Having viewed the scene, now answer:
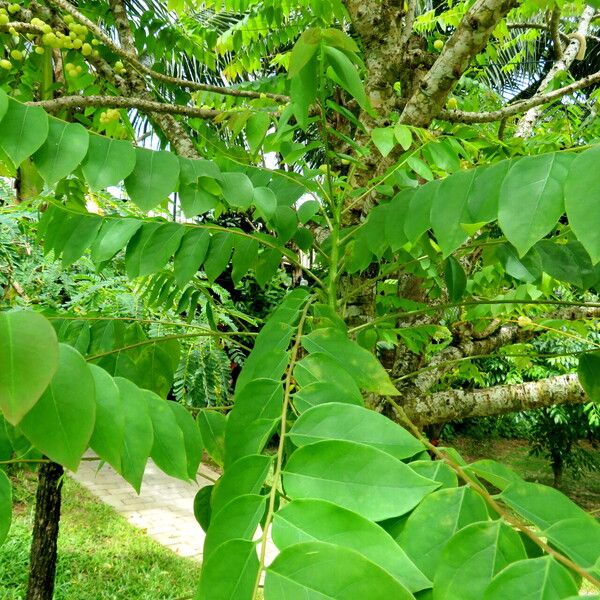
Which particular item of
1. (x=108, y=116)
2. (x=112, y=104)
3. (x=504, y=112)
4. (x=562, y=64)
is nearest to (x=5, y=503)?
(x=112, y=104)

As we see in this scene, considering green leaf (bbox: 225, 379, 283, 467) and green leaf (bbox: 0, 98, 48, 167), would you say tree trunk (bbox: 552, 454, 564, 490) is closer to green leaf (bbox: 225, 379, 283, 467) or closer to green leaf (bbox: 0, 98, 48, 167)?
green leaf (bbox: 225, 379, 283, 467)

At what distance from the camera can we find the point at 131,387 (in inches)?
24.6

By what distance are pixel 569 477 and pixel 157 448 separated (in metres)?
8.67

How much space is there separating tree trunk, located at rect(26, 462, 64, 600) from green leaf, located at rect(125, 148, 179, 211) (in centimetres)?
125

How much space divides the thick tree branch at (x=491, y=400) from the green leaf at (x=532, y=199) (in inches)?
45.2

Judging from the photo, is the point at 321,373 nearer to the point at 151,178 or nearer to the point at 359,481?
the point at 359,481

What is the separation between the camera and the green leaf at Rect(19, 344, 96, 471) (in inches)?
18.4

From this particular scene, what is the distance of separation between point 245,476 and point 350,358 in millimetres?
325

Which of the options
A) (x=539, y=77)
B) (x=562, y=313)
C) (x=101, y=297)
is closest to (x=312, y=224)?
(x=562, y=313)

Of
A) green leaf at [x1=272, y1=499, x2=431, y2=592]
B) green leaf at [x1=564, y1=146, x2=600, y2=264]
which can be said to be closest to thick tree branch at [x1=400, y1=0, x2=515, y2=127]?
green leaf at [x1=564, y1=146, x2=600, y2=264]

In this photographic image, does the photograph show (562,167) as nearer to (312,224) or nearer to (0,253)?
(312,224)

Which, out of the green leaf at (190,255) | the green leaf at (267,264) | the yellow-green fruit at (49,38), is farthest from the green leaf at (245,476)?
the yellow-green fruit at (49,38)

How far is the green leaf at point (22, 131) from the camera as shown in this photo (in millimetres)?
881

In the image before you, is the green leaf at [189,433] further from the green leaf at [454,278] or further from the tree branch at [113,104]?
the tree branch at [113,104]
